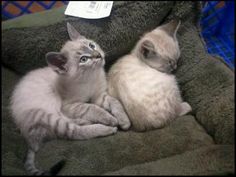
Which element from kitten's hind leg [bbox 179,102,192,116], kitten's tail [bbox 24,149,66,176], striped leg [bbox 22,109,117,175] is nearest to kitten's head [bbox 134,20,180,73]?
kitten's hind leg [bbox 179,102,192,116]

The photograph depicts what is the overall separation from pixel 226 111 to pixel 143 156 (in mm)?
370

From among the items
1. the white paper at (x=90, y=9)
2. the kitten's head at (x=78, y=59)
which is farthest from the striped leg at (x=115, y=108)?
the white paper at (x=90, y=9)

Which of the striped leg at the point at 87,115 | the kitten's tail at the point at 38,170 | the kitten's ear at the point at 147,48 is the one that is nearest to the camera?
the kitten's tail at the point at 38,170

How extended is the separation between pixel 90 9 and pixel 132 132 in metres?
0.57

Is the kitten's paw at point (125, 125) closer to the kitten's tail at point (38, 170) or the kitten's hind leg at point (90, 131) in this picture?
the kitten's hind leg at point (90, 131)

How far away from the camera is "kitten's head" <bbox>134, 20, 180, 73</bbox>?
1.44 meters

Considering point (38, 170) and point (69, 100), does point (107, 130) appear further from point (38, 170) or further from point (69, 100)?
point (38, 170)

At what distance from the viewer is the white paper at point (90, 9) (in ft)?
Answer: 4.57

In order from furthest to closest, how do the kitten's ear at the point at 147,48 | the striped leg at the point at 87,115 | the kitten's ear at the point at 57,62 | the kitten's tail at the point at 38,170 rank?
the kitten's ear at the point at 147,48
the striped leg at the point at 87,115
the kitten's ear at the point at 57,62
the kitten's tail at the point at 38,170

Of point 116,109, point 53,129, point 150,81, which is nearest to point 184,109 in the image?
point 150,81

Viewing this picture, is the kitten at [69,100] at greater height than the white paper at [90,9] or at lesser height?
lesser

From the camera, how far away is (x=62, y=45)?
145 centimetres

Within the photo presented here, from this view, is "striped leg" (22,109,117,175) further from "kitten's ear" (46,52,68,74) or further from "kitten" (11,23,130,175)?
"kitten's ear" (46,52,68,74)

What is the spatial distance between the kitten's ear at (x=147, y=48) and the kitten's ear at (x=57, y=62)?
38 centimetres
